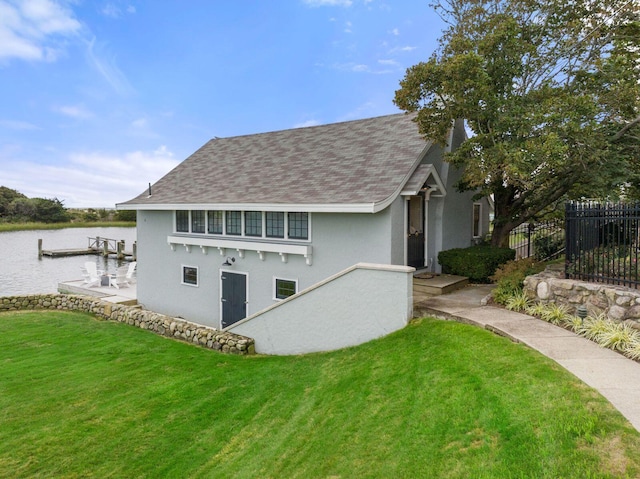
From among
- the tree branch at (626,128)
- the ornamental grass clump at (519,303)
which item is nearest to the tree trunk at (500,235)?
the tree branch at (626,128)

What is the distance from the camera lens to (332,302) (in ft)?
28.0

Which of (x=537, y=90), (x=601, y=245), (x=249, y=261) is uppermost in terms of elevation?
(x=537, y=90)

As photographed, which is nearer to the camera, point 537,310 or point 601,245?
point 537,310

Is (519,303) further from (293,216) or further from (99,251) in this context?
(99,251)

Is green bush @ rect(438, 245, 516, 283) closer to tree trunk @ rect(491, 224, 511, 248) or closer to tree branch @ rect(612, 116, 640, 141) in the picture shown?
tree trunk @ rect(491, 224, 511, 248)

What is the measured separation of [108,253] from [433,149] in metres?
32.9

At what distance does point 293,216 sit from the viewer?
11297 mm

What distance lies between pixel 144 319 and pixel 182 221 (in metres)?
3.77

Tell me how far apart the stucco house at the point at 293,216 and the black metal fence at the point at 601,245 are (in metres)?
3.52

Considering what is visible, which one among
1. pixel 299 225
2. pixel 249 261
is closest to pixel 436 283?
pixel 299 225

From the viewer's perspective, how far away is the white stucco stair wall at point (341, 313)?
7.60 m

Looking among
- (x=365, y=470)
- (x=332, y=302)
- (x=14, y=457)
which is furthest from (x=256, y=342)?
(x=365, y=470)

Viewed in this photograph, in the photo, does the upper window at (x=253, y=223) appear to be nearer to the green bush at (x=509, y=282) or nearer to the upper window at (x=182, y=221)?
the upper window at (x=182, y=221)

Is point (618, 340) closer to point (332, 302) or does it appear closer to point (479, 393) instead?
point (479, 393)
